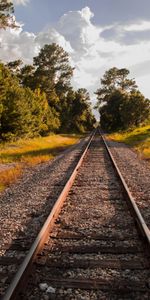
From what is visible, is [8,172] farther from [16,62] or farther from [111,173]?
[16,62]

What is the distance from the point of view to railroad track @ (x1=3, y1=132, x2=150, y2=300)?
14.1 feet

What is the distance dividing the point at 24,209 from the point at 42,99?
44128 mm

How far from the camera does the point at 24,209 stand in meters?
8.45

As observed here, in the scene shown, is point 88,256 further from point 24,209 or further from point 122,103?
point 122,103

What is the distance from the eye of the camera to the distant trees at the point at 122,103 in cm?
6812

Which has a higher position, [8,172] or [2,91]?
[2,91]

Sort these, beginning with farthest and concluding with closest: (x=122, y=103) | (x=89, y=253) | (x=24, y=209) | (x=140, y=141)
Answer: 1. (x=122, y=103)
2. (x=140, y=141)
3. (x=24, y=209)
4. (x=89, y=253)

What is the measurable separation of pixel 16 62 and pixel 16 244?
60338 mm

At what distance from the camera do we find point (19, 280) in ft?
13.9

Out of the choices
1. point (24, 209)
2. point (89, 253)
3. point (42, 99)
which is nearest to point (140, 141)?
point (42, 99)

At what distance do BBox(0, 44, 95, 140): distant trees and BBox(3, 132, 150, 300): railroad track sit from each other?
24.8 m

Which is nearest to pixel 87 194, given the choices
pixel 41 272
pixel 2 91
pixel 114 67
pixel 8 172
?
pixel 41 272

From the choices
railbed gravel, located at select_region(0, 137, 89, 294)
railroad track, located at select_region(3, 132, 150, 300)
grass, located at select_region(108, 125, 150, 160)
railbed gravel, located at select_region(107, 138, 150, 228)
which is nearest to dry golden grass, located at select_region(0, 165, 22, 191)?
railbed gravel, located at select_region(0, 137, 89, 294)

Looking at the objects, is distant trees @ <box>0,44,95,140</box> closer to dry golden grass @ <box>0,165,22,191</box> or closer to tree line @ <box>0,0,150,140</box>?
tree line @ <box>0,0,150,140</box>
